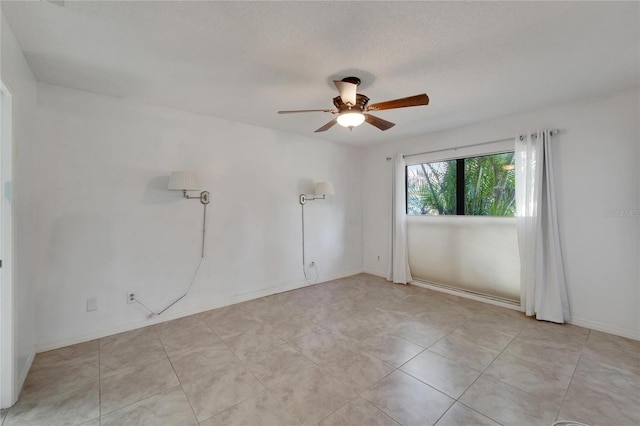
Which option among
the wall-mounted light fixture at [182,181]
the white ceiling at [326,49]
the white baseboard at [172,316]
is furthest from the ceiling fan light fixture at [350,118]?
Result: the white baseboard at [172,316]

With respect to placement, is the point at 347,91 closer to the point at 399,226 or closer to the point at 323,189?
the point at 323,189


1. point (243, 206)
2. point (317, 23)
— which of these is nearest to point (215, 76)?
point (317, 23)

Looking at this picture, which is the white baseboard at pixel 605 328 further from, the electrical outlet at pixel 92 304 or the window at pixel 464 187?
the electrical outlet at pixel 92 304

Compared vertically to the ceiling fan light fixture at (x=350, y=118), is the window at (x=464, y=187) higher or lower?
lower

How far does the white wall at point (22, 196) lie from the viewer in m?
1.78

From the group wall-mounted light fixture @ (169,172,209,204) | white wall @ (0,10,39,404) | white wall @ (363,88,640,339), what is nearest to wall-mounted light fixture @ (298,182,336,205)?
wall-mounted light fixture @ (169,172,209,204)

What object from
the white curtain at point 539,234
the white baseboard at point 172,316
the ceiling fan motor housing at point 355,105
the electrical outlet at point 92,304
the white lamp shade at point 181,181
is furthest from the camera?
the white curtain at point 539,234

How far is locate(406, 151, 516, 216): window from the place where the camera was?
12.0 ft

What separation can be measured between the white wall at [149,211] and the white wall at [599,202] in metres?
3.35

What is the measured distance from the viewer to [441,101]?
2.98m

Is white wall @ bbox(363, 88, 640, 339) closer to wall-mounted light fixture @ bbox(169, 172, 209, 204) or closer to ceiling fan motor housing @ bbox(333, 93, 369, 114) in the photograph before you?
ceiling fan motor housing @ bbox(333, 93, 369, 114)

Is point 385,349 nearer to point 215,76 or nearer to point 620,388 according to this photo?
point 620,388

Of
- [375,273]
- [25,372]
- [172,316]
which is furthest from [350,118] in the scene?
[375,273]

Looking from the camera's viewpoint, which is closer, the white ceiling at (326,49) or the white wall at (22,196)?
the white ceiling at (326,49)
